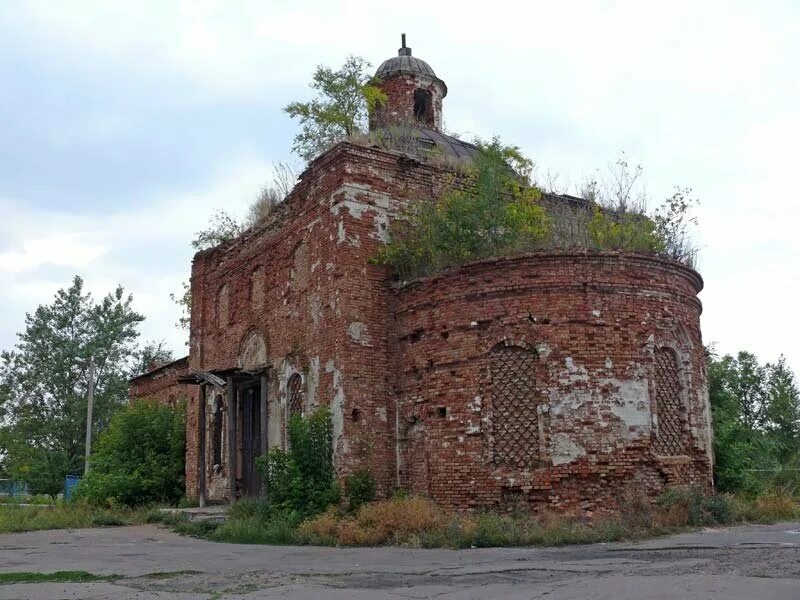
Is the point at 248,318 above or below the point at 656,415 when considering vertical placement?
above

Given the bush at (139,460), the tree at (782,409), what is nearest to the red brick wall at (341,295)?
the bush at (139,460)

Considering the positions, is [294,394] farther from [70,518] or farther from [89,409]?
[89,409]

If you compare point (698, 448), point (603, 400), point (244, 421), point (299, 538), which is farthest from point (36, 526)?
point (698, 448)

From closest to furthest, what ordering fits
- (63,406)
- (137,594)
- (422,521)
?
(137,594), (422,521), (63,406)

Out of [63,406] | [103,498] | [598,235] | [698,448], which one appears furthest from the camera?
[63,406]

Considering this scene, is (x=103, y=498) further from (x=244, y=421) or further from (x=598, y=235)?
(x=598, y=235)

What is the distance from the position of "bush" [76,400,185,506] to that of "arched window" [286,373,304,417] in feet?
20.3

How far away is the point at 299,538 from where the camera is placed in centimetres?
1286

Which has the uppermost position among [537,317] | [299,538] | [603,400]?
[537,317]

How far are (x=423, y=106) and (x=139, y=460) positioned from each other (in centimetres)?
1293

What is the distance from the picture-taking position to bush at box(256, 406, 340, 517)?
14250 mm

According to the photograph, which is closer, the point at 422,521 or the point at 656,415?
the point at 422,521

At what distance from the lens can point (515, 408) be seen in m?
13.3

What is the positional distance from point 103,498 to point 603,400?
13416mm
